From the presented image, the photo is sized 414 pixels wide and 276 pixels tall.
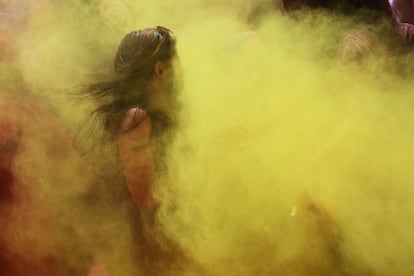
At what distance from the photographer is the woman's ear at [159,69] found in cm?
82

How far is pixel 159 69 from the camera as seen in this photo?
825 mm

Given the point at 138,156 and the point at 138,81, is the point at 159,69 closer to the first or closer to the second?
the point at 138,81

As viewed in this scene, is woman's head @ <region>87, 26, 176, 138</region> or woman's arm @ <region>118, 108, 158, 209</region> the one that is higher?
woman's head @ <region>87, 26, 176, 138</region>

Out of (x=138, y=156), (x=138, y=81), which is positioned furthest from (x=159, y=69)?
(x=138, y=156)

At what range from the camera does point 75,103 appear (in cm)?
84

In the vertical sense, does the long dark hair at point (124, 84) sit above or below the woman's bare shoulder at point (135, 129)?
above

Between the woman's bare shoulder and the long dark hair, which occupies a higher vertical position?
the long dark hair

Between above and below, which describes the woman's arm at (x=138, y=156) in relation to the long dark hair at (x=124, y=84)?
below

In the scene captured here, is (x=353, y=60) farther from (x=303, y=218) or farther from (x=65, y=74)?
(x=65, y=74)

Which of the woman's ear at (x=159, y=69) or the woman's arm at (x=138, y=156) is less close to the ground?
the woman's ear at (x=159, y=69)

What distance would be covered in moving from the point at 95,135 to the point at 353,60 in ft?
1.42

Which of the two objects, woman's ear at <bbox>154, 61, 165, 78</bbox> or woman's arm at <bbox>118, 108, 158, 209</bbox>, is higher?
woman's ear at <bbox>154, 61, 165, 78</bbox>

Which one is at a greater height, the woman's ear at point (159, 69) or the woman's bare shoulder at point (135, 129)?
the woman's ear at point (159, 69)

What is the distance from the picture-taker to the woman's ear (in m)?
0.82
